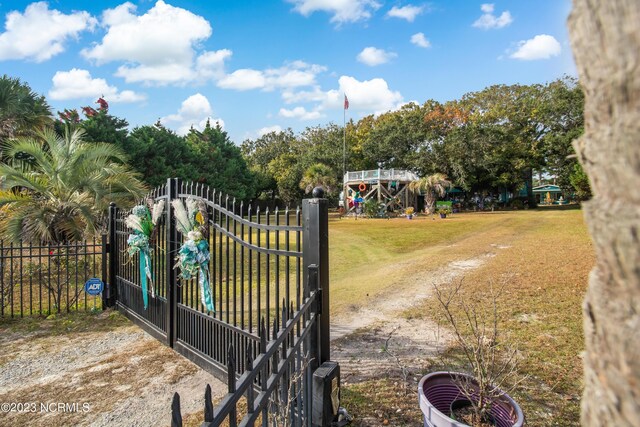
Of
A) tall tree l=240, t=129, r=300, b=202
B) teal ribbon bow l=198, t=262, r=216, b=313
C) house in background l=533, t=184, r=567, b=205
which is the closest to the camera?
teal ribbon bow l=198, t=262, r=216, b=313

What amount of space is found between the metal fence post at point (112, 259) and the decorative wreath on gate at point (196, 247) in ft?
10.0

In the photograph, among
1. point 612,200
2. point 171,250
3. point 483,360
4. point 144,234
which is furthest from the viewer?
point 144,234

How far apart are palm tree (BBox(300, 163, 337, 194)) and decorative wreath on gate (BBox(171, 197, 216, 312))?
26.3 m

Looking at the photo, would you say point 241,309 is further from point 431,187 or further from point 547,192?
point 547,192

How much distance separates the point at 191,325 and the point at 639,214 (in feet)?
13.6

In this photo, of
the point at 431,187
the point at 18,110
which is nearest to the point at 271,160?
the point at 431,187

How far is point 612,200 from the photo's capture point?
0.77 m

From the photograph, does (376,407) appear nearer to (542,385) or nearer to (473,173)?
(542,385)

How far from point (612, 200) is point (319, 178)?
30.7 metres


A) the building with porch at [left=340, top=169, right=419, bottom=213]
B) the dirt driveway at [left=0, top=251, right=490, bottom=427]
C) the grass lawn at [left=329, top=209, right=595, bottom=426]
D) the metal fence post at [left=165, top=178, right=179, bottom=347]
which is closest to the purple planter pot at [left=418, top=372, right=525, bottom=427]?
the grass lawn at [left=329, top=209, right=595, bottom=426]

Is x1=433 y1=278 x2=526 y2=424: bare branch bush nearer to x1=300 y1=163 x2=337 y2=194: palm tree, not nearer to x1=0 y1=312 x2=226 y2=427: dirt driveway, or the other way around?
x1=0 y1=312 x2=226 y2=427: dirt driveway

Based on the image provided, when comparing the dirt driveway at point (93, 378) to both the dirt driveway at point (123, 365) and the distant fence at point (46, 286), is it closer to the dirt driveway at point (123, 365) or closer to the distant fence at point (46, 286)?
the dirt driveway at point (123, 365)

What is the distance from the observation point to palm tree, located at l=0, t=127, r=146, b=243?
7723 millimetres

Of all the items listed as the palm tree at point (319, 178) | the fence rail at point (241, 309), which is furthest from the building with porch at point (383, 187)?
the fence rail at point (241, 309)
